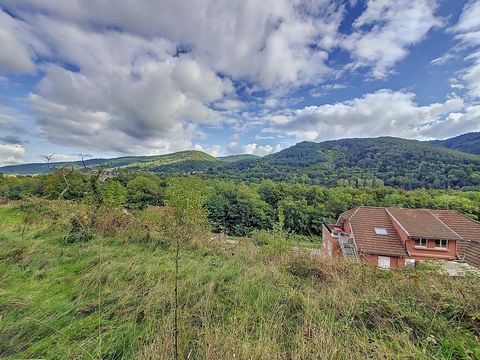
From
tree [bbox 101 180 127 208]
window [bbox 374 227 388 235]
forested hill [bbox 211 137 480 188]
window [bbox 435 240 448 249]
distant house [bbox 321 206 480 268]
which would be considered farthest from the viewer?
forested hill [bbox 211 137 480 188]

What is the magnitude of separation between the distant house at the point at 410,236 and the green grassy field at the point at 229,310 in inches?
545

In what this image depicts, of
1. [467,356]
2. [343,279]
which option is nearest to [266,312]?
[343,279]

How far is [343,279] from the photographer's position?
3.32 meters

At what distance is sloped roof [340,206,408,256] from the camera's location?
57.7 ft

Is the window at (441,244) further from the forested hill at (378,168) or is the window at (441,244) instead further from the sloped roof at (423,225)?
the forested hill at (378,168)

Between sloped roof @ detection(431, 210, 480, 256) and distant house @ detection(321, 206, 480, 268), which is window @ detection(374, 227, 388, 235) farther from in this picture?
sloped roof @ detection(431, 210, 480, 256)

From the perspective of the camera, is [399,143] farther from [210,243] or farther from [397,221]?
[210,243]

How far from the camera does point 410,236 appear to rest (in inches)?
677

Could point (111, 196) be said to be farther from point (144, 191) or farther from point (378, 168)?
point (378, 168)

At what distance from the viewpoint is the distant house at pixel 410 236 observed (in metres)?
17.2

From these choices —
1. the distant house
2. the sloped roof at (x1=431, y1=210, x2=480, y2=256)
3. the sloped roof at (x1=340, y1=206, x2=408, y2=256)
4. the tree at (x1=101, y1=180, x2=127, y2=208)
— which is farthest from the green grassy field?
the sloped roof at (x1=431, y1=210, x2=480, y2=256)

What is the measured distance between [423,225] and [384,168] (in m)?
119

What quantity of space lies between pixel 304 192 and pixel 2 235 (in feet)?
177

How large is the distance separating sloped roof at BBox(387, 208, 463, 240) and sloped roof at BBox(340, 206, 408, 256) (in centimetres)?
102
